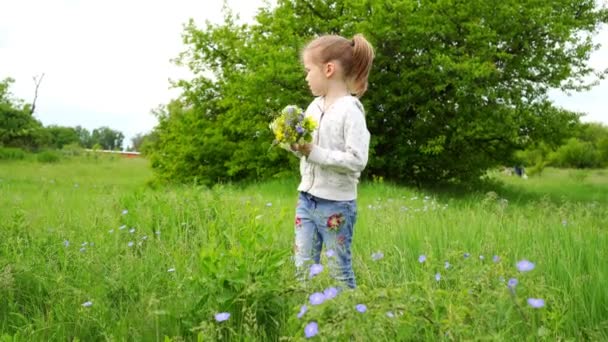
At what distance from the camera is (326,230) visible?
336cm

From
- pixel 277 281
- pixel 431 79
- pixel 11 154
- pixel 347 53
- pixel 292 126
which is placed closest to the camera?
pixel 277 281

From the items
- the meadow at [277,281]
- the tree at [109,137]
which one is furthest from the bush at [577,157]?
the tree at [109,137]

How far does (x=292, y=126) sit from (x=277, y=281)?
815 mm

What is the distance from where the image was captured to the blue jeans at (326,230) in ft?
11.0

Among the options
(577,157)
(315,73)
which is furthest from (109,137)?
(315,73)

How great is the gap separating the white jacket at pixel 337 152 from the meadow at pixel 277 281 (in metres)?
0.42

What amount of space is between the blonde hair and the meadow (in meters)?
1.09

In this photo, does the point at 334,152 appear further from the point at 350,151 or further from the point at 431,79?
the point at 431,79

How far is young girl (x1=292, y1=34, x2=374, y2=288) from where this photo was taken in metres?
3.32

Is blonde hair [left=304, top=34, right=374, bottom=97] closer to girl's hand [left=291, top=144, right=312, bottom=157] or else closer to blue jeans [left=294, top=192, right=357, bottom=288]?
girl's hand [left=291, top=144, right=312, bottom=157]

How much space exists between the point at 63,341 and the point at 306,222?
145 cm

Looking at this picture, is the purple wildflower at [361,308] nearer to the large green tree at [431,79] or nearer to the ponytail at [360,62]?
the ponytail at [360,62]

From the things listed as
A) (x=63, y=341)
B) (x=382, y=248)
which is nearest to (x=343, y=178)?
(x=382, y=248)

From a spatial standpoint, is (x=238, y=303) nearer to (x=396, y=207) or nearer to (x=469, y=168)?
(x=396, y=207)
